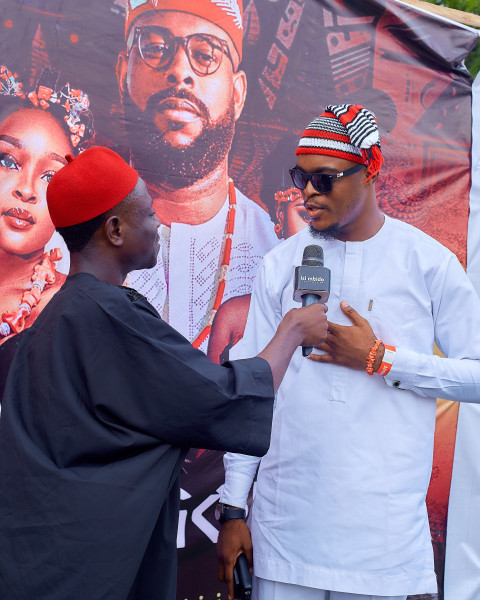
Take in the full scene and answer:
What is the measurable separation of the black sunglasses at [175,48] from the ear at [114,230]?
4.47 feet

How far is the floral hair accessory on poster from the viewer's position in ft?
8.75

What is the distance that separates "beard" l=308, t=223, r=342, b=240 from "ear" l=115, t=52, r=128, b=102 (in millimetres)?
1094

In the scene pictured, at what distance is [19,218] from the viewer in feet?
8.82

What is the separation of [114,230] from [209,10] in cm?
167

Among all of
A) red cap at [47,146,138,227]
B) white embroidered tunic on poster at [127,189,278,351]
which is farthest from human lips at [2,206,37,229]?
red cap at [47,146,138,227]

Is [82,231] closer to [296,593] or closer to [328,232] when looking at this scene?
[328,232]

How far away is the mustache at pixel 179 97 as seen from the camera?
9.83ft

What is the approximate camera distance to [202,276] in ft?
10.2

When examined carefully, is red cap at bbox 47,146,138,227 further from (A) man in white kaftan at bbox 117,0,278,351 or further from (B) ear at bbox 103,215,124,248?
(A) man in white kaftan at bbox 117,0,278,351

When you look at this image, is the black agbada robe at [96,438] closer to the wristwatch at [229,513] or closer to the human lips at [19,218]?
the wristwatch at [229,513]

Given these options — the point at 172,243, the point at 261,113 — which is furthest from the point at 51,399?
the point at 261,113

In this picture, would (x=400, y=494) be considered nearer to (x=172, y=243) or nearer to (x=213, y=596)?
(x=213, y=596)

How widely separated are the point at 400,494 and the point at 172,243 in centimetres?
148

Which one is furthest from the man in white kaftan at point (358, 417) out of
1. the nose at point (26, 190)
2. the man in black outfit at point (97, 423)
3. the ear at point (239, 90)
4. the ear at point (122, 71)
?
the nose at point (26, 190)
